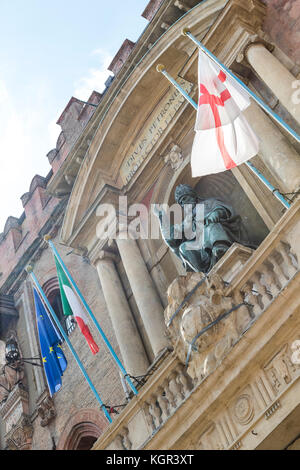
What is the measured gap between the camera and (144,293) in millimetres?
8891

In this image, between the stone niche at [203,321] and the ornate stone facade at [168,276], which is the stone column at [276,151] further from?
the stone niche at [203,321]

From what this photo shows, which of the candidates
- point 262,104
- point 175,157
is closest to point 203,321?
point 262,104

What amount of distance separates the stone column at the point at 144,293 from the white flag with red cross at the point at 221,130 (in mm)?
2796

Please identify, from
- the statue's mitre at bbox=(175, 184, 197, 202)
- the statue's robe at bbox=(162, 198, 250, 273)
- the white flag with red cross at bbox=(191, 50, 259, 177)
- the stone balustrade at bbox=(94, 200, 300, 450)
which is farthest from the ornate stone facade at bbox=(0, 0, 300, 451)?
the statue's mitre at bbox=(175, 184, 197, 202)

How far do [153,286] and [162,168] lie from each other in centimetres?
211

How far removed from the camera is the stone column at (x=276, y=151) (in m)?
6.66

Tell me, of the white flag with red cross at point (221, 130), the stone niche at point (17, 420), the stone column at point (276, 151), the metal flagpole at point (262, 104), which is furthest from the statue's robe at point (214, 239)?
the stone niche at point (17, 420)

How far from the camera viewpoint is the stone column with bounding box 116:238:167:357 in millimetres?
A: 8297

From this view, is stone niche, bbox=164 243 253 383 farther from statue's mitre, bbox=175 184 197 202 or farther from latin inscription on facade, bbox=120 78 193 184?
latin inscription on facade, bbox=120 78 193 184

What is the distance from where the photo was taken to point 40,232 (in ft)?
45.9

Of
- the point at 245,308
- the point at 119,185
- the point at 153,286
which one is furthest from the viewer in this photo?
the point at 119,185

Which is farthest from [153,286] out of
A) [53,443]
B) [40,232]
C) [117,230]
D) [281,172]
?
[40,232]

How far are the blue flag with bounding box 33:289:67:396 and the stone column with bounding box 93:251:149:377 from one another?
3.03ft
